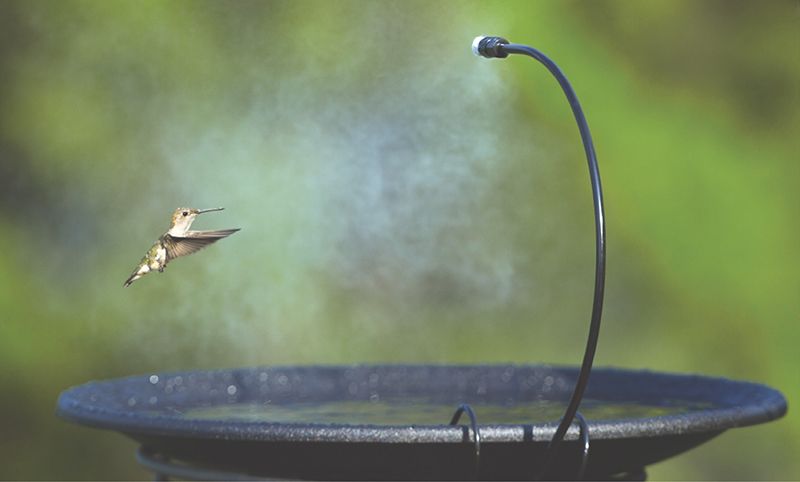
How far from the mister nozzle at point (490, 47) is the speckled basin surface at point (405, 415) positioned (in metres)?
0.61

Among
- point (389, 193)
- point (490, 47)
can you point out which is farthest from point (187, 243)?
point (389, 193)

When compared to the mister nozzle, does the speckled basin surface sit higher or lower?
lower

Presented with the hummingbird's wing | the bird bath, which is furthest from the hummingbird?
the bird bath

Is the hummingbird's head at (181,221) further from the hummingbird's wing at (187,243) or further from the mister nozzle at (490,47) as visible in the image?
the mister nozzle at (490,47)

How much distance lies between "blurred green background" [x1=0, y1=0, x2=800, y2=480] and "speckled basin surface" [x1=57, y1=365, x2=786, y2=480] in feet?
6.78

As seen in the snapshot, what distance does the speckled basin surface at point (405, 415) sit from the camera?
6.38 ft

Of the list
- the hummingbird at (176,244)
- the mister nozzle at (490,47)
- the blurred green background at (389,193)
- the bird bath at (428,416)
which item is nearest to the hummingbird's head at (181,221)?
the hummingbird at (176,244)

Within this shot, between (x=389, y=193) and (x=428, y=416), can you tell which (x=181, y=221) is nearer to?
(x=428, y=416)

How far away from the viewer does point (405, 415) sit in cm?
259

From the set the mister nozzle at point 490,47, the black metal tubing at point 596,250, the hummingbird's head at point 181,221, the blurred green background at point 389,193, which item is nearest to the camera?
the black metal tubing at point 596,250

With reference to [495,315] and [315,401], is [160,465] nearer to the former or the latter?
[315,401]

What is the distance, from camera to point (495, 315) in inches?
215

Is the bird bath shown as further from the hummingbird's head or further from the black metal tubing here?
the hummingbird's head

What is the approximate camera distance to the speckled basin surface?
194 centimetres
